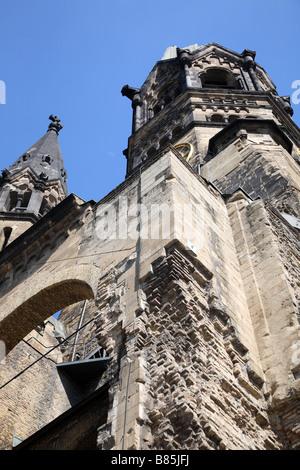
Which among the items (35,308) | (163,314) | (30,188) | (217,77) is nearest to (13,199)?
(30,188)

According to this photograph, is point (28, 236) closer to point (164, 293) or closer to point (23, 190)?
point (164, 293)

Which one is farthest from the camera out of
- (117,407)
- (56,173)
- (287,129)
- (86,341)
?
(56,173)

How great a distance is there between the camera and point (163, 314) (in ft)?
21.1

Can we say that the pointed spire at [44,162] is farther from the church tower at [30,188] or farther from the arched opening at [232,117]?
the arched opening at [232,117]

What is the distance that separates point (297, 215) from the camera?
517 inches

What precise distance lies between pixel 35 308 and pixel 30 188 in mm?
15447

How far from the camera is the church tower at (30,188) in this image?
2186 cm

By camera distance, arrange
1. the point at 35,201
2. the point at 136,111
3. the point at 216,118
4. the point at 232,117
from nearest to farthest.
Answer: the point at 232,117
the point at 216,118
the point at 35,201
the point at 136,111

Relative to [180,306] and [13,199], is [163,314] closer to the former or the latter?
[180,306]

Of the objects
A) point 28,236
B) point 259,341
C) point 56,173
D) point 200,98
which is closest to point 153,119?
point 200,98

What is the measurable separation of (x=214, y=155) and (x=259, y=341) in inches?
476

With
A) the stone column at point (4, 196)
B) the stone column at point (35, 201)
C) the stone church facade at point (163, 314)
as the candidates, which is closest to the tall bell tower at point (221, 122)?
the stone church facade at point (163, 314)

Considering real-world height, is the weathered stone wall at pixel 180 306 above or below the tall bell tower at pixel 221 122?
below

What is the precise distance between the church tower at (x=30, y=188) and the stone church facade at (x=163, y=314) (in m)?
7.21
